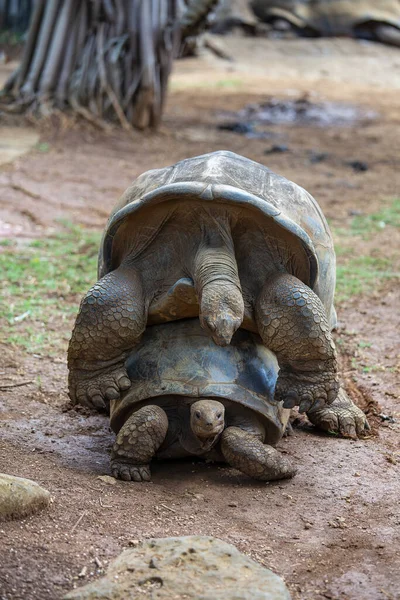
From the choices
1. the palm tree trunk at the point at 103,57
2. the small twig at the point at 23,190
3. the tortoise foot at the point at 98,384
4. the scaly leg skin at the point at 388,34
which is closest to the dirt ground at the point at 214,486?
the small twig at the point at 23,190

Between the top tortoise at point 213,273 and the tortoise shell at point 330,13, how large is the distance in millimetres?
19862

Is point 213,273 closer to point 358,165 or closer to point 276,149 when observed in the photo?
point 358,165

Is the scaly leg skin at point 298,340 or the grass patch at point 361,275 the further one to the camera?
the grass patch at point 361,275

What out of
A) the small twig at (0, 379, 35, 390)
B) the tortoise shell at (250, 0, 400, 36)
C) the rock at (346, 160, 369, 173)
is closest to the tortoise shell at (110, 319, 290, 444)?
the small twig at (0, 379, 35, 390)

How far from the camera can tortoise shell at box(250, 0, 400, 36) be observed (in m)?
22.3

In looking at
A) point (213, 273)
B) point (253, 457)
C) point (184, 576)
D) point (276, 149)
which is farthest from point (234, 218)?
point (276, 149)

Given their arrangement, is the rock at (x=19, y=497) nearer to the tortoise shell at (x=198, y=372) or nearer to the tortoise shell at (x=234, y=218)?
the tortoise shell at (x=198, y=372)

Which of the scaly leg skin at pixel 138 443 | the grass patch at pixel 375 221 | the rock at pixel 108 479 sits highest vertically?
the scaly leg skin at pixel 138 443

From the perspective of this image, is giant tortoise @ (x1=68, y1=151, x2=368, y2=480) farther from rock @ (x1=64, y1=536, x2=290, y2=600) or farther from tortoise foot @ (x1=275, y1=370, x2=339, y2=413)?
rock @ (x1=64, y1=536, x2=290, y2=600)

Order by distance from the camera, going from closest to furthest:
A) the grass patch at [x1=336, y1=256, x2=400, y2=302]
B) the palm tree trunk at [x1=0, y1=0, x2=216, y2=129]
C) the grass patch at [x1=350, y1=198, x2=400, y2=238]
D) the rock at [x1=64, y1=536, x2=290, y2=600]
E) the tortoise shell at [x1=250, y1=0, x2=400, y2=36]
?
the rock at [x1=64, y1=536, x2=290, y2=600] < the grass patch at [x1=336, y1=256, x2=400, y2=302] < the grass patch at [x1=350, y1=198, x2=400, y2=238] < the palm tree trunk at [x1=0, y1=0, x2=216, y2=129] < the tortoise shell at [x1=250, y1=0, x2=400, y2=36]

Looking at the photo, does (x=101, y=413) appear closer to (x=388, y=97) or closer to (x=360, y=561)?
(x=360, y=561)

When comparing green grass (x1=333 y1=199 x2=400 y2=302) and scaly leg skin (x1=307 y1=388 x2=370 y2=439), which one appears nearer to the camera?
scaly leg skin (x1=307 y1=388 x2=370 y2=439)

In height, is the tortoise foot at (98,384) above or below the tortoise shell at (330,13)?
below

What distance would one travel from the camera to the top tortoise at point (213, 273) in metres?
3.40
